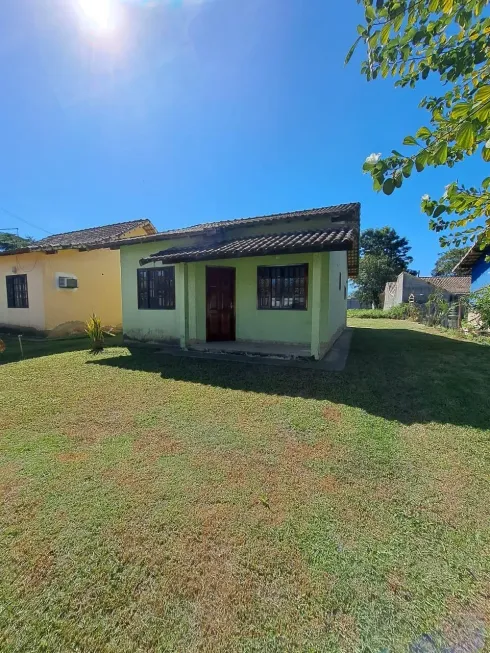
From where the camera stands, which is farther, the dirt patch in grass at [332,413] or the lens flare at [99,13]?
the dirt patch in grass at [332,413]

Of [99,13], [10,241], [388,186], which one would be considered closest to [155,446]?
[388,186]

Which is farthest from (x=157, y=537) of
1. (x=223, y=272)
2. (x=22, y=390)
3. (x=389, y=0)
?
(x=223, y=272)

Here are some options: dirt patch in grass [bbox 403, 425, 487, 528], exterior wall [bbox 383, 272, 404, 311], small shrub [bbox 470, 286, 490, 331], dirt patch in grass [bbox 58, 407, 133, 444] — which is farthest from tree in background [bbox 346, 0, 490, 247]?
exterior wall [bbox 383, 272, 404, 311]

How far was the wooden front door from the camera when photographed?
386 inches

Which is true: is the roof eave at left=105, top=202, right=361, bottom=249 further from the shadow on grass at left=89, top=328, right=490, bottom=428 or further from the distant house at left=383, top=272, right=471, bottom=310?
the distant house at left=383, top=272, right=471, bottom=310

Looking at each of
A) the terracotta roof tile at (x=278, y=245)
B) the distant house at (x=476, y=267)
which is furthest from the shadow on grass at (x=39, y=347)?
the distant house at (x=476, y=267)

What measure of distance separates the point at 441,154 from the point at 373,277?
4472 centimetres

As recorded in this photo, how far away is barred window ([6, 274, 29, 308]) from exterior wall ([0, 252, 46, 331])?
0.18 m

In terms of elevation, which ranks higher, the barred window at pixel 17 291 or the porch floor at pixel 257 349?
the barred window at pixel 17 291

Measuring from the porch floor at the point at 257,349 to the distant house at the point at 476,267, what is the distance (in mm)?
12730

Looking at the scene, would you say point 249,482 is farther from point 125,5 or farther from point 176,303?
point 176,303

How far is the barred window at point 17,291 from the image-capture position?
12953 mm

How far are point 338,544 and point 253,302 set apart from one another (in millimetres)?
7632

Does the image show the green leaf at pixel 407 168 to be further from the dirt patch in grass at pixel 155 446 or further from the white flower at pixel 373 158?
the dirt patch in grass at pixel 155 446
